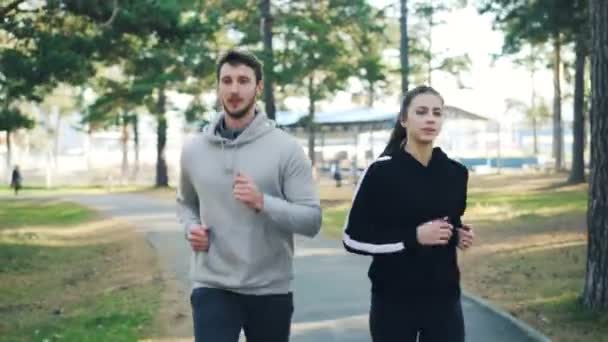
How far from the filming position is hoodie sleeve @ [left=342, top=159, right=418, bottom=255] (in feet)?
13.0

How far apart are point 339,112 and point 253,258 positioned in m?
39.9

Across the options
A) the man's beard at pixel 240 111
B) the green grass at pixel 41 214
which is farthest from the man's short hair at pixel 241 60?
the green grass at pixel 41 214

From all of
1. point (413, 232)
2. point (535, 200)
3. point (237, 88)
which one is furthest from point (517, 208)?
point (237, 88)

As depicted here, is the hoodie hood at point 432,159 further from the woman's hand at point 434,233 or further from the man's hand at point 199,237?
the man's hand at point 199,237

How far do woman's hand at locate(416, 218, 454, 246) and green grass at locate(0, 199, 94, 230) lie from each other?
21.6m

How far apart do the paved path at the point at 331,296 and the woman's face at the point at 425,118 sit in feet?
13.3

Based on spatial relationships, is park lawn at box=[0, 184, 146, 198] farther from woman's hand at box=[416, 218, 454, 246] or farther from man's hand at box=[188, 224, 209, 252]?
woman's hand at box=[416, 218, 454, 246]

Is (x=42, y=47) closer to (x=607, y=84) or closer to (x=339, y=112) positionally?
(x=607, y=84)

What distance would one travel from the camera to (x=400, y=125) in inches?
167

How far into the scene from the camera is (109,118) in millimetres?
38281

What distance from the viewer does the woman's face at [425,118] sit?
4066 mm

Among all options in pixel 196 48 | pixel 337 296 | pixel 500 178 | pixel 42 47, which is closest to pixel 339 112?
pixel 500 178

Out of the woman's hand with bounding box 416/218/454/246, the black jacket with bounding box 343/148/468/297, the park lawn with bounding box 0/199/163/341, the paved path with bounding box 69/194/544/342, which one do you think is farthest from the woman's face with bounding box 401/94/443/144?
the park lawn with bounding box 0/199/163/341

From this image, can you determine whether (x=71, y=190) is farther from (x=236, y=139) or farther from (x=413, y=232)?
(x=413, y=232)
